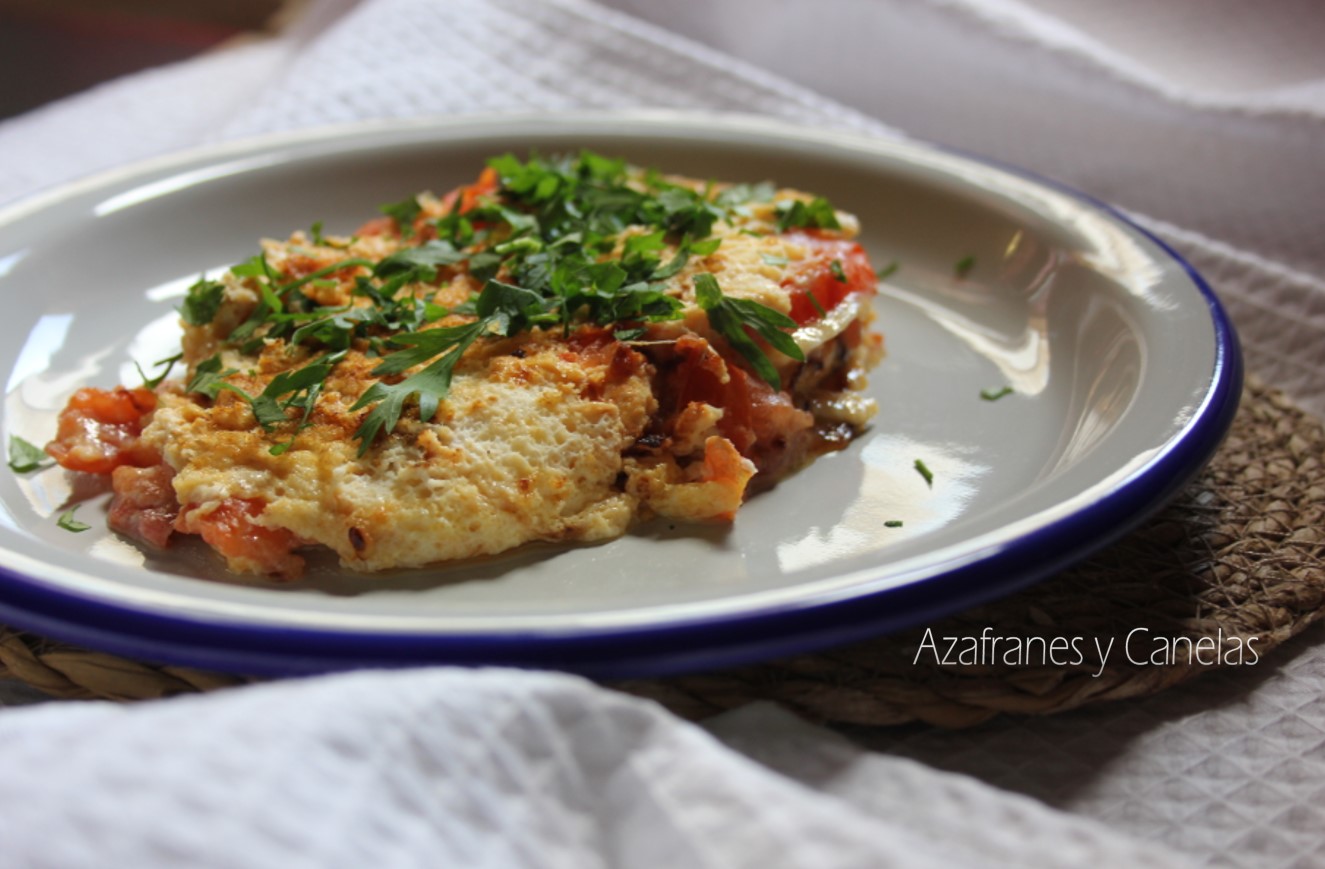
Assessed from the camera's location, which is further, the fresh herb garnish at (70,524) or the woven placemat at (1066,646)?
the fresh herb garnish at (70,524)

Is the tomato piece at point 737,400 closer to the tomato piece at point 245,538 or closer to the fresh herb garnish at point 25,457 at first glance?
the tomato piece at point 245,538

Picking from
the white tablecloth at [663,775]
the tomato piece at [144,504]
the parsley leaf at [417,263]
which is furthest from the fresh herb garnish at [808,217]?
the tomato piece at [144,504]

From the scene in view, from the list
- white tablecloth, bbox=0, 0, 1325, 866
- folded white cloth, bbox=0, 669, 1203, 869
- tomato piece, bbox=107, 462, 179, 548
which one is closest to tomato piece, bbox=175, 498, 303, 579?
tomato piece, bbox=107, 462, 179, 548

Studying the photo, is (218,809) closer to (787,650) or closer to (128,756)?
(128,756)

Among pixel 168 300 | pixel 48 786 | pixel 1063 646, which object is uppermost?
pixel 48 786

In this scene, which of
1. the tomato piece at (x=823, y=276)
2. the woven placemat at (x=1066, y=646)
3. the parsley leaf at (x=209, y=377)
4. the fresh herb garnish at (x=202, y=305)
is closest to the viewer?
the woven placemat at (x=1066, y=646)

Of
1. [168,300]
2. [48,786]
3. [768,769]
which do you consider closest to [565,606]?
[768,769]

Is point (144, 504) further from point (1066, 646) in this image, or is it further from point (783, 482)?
point (1066, 646)
